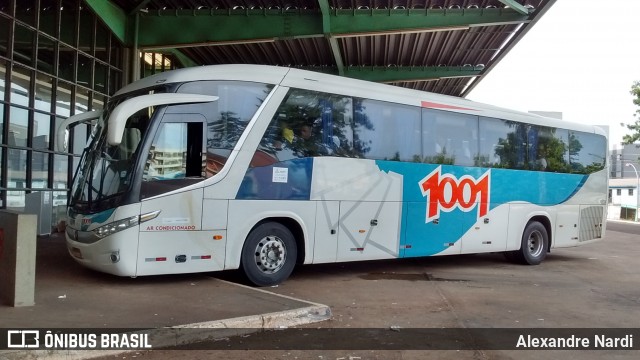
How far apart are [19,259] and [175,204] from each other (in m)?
2.16

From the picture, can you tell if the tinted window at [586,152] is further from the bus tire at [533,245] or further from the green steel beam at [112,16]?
the green steel beam at [112,16]

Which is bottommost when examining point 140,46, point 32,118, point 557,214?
point 557,214

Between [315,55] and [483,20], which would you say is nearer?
[483,20]

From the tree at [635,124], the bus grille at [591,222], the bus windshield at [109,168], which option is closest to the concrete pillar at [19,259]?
the bus windshield at [109,168]

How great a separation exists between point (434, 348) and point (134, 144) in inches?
195

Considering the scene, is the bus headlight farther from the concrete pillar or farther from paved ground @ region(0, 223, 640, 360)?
the concrete pillar

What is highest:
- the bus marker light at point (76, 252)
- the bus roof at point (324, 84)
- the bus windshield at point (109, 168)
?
the bus roof at point (324, 84)

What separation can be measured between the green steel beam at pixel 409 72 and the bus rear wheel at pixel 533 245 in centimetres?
1157

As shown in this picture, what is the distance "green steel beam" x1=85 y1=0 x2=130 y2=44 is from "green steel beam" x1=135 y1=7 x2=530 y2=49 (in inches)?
26.0

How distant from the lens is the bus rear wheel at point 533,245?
13094 millimetres

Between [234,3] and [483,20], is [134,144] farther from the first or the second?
[483,20]

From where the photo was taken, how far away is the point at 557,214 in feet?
44.8

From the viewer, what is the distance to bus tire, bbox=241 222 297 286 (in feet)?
28.2

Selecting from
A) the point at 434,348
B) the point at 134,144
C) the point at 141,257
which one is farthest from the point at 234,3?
the point at 434,348
